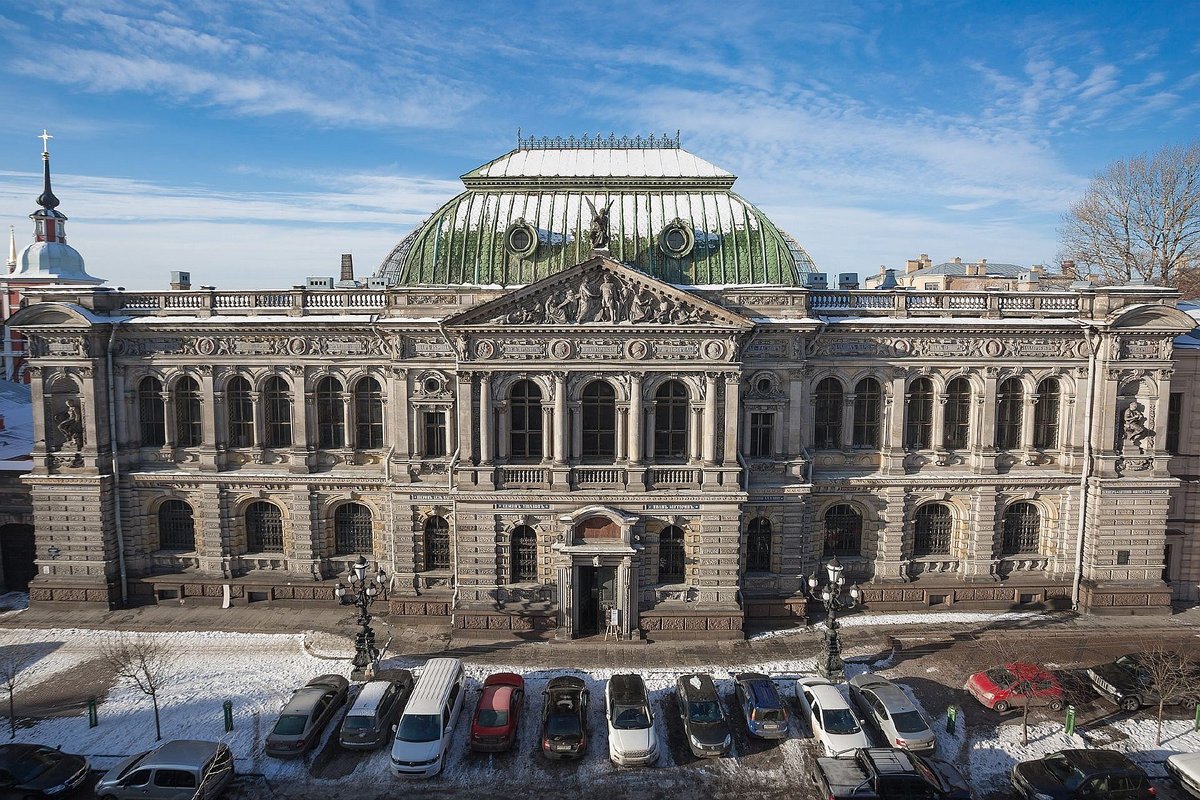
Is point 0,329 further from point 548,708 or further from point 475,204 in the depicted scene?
point 548,708

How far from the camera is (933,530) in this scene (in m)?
35.2

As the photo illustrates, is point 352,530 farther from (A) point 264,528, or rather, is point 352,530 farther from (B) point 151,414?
(B) point 151,414

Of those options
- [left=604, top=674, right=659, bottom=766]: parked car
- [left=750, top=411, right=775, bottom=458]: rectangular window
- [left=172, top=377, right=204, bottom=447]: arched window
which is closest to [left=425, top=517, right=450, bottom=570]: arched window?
[left=604, top=674, right=659, bottom=766]: parked car

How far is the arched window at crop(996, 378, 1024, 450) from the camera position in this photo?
113 feet

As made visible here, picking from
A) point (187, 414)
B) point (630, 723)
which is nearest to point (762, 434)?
point (630, 723)

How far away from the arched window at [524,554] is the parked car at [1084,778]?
1851cm

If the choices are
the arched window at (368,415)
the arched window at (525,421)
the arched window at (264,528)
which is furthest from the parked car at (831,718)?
the arched window at (264,528)

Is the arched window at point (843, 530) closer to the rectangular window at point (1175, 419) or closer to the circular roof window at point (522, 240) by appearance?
the rectangular window at point (1175, 419)

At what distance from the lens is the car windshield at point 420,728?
23109 millimetres

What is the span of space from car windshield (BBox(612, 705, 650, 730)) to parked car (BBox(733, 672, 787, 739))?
11.3 ft

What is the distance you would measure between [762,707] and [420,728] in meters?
10.8

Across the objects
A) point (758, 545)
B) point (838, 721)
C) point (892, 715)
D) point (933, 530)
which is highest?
point (933, 530)

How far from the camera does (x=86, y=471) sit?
34094 millimetres

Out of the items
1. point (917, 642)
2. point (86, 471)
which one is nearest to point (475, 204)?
point (86, 471)
